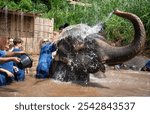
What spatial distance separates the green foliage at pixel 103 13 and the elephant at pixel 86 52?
7.26m

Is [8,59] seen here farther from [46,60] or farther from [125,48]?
[125,48]

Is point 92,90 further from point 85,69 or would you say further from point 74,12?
point 74,12

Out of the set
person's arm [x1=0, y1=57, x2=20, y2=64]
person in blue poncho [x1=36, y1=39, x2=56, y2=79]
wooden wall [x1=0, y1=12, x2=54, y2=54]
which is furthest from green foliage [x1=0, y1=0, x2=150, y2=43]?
person's arm [x1=0, y1=57, x2=20, y2=64]

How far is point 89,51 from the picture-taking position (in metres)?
6.70

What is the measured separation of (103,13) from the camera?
15297 mm

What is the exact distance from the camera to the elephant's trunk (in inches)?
252

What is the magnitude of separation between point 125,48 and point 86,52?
58 cm

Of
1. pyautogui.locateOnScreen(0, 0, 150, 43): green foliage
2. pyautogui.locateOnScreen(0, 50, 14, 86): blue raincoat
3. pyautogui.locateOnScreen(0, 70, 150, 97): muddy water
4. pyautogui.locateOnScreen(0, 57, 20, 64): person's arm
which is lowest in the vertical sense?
pyautogui.locateOnScreen(0, 70, 150, 97): muddy water

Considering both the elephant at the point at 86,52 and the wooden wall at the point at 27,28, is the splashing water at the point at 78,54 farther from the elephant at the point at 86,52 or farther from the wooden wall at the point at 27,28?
the wooden wall at the point at 27,28

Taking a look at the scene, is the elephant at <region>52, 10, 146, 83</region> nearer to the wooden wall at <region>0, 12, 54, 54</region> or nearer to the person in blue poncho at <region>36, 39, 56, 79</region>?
the person in blue poncho at <region>36, 39, 56, 79</region>

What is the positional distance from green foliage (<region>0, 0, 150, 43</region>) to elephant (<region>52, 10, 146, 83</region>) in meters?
7.26

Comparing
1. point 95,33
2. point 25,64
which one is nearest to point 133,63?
point 95,33

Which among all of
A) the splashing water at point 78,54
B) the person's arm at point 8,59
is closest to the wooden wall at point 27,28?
the splashing water at point 78,54

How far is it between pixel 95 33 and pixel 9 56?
1571mm
